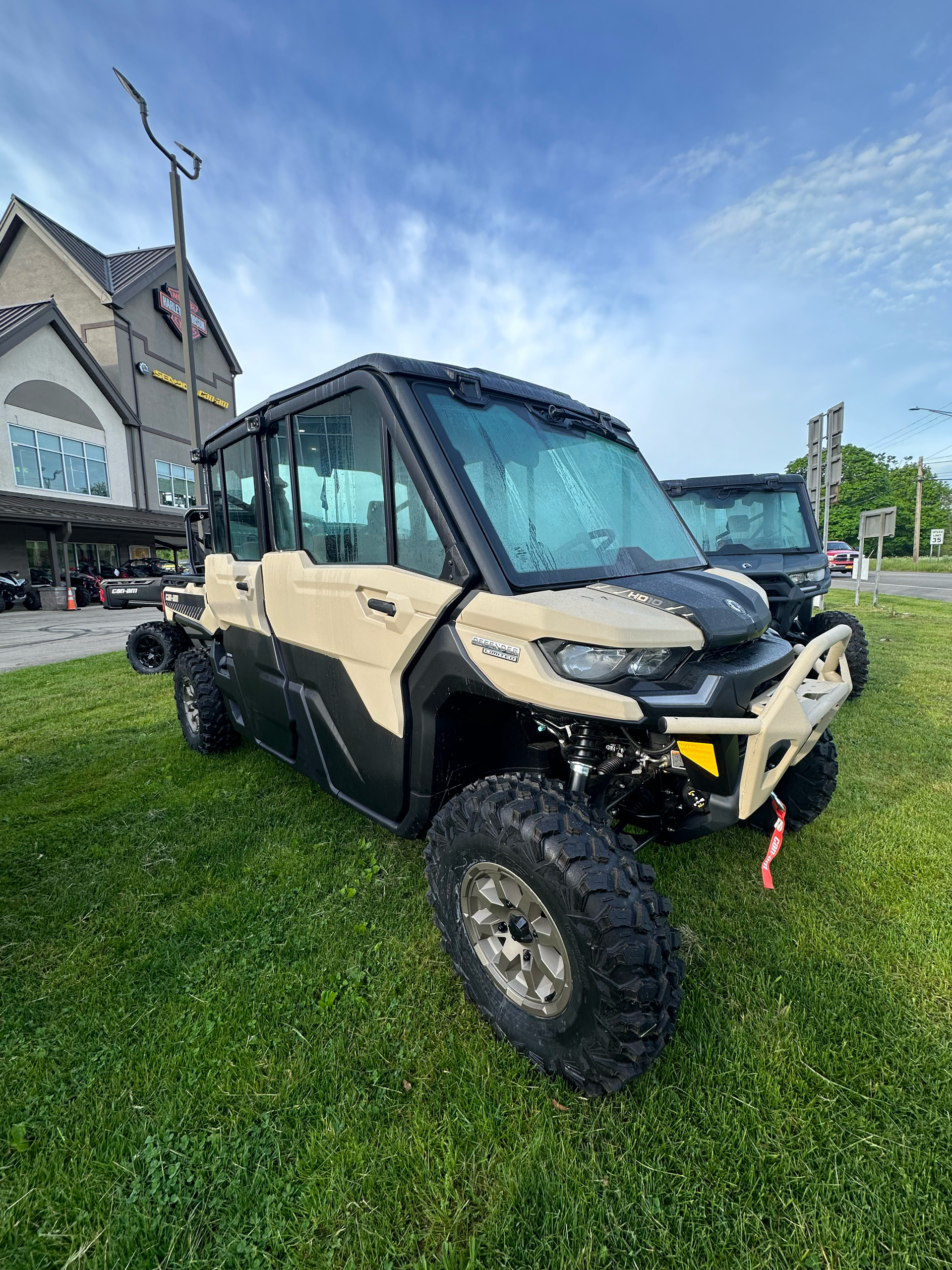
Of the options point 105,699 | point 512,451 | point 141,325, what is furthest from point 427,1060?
point 141,325

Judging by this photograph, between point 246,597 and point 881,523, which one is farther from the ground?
point 881,523

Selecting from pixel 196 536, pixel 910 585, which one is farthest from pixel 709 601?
pixel 910 585

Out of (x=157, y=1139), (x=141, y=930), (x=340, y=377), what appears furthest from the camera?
(x=141, y=930)

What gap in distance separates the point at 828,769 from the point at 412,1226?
2565 millimetres

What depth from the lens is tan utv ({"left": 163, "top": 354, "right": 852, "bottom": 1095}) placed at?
5.62 feet

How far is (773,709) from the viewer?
1808mm

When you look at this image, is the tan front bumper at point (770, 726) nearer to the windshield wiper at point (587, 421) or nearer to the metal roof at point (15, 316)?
the windshield wiper at point (587, 421)

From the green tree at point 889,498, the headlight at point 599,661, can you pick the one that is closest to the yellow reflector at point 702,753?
the headlight at point 599,661

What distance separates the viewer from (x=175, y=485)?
30000mm

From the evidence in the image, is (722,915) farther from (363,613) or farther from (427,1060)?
(363,613)

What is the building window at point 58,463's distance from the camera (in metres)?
22.2

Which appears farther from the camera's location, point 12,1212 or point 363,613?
point 363,613

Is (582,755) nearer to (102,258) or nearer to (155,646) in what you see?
(155,646)

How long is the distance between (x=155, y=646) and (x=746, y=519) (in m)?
7.91
